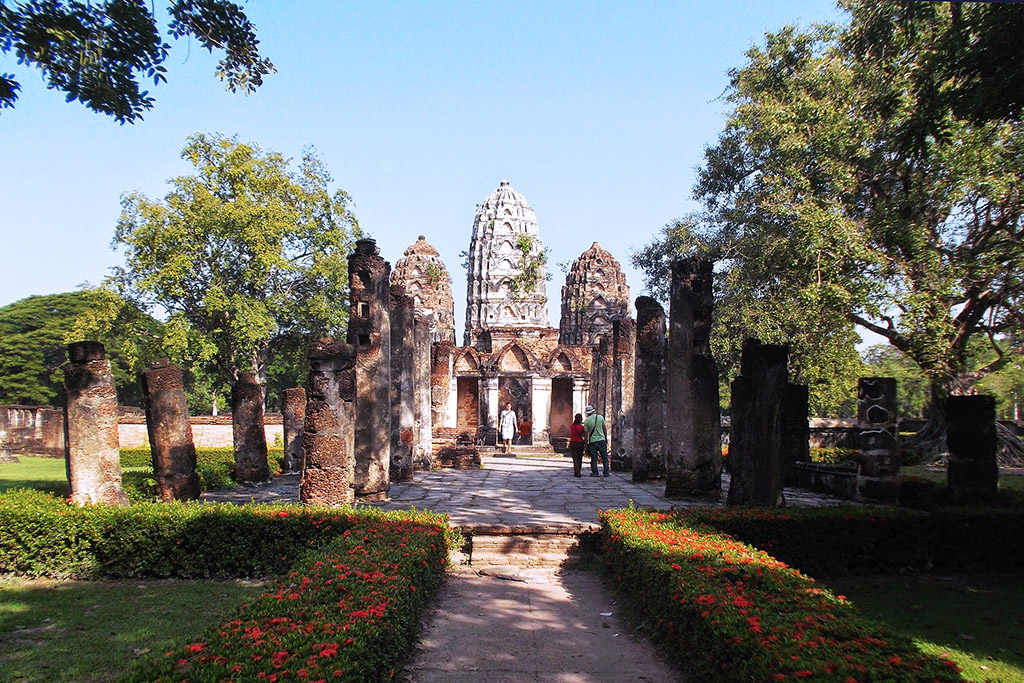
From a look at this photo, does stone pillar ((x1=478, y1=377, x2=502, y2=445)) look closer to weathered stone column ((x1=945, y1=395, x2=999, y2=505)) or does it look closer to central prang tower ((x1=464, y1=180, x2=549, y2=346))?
central prang tower ((x1=464, y1=180, x2=549, y2=346))

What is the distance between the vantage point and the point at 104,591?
8.07 metres

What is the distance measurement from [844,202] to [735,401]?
11.7 meters

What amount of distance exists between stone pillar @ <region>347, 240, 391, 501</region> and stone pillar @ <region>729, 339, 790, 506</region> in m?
5.43

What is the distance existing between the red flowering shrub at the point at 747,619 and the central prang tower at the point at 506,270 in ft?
119

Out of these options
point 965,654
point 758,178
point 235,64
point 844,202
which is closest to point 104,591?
point 235,64

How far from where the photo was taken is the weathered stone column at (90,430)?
34.6 feet

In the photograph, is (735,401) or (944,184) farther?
(944,184)

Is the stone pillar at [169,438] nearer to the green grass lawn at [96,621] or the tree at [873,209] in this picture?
the green grass lawn at [96,621]

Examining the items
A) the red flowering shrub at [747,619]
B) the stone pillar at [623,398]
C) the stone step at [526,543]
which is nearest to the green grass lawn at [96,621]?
the stone step at [526,543]

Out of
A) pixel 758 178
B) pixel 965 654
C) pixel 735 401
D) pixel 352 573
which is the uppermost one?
pixel 758 178

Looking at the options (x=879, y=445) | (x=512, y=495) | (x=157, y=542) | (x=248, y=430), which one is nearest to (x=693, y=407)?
(x=879, y=445)

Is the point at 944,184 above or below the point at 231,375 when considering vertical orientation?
above

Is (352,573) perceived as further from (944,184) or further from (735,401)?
(944,184)

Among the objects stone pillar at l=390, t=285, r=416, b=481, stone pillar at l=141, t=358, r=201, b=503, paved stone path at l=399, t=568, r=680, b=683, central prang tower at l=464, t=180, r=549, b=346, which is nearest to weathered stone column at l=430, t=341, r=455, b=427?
stone pillar at l=390, t=285, r=416, b=481
